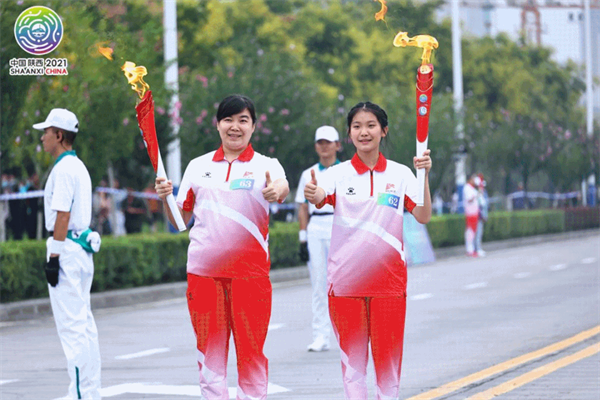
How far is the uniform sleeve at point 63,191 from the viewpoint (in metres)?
8.03

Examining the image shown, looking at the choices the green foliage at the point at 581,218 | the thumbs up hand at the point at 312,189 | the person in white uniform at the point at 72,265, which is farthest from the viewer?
the green foliage at the point at 581,218

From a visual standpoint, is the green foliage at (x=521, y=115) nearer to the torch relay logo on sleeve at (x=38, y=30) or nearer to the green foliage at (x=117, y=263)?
the green foliage at (x=117, y=263)

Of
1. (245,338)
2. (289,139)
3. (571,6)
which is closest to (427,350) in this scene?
(245,338)

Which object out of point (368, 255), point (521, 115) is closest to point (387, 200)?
point (368, 255)

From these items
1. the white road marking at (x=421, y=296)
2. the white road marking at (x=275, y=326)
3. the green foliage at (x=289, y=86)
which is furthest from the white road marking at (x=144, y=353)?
the white road marking at (x=421, y=296)

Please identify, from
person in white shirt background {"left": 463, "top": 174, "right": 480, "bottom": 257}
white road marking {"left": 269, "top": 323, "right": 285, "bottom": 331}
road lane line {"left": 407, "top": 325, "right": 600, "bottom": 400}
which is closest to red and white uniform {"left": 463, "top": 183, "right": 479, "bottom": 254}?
person in white shirt background {"left": 463, "top": 174, "right": 480, "bottom": 257}

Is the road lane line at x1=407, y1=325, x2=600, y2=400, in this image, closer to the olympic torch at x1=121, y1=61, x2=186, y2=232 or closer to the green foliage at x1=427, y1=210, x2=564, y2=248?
the olympic torch at x1=121, y1=61, x2=186, y2=232

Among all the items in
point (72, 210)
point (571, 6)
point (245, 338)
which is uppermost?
point (571, 6)

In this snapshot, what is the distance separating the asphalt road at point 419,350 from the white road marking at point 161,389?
11 mm

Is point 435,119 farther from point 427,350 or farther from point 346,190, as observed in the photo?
point 346,190

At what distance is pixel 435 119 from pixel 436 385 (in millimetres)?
26335

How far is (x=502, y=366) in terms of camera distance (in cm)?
1016

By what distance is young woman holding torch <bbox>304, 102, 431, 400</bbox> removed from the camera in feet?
20.7

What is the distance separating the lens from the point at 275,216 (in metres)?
35.6
